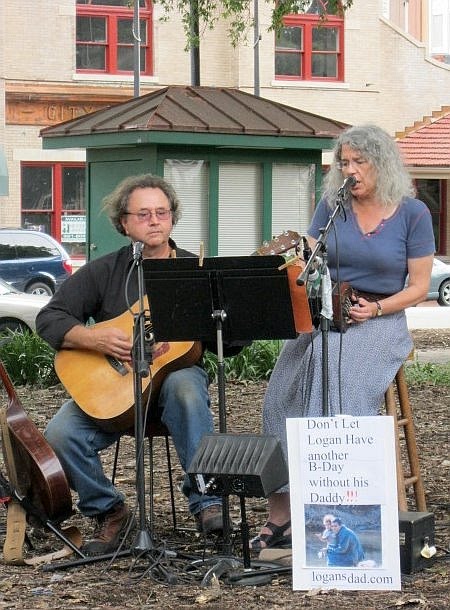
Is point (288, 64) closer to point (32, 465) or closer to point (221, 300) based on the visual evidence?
point (32, 465)

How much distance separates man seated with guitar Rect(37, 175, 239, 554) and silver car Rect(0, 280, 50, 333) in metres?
10.7

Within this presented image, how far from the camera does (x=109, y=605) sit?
192 inches

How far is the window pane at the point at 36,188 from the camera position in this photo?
30.0m

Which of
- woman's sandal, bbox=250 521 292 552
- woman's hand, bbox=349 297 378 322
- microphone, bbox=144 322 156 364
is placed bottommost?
woman's sandal, bbox=250 521 292 552

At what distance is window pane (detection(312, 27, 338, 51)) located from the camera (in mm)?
32188

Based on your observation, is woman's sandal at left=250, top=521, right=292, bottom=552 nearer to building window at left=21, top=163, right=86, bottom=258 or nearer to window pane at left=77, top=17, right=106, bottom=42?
building window at left=21, top=163, right=86, bottom=258

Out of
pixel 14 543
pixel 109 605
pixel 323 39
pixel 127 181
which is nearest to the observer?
pixel 109 605

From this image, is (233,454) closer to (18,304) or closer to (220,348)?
(220,348)

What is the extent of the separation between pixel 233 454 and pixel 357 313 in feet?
3.07

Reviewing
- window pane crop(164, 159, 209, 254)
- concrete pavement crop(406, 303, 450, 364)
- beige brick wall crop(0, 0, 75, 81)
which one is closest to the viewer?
window pane crop(164, 159, 209, 254)

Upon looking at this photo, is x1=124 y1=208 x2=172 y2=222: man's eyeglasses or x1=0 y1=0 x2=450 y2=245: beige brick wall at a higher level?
x1=0 y1=0 x2=450 y2=245: beige brick wall

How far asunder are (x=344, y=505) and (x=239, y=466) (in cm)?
40

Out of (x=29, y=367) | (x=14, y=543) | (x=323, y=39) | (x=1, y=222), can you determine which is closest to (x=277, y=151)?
(x=29, y=367)

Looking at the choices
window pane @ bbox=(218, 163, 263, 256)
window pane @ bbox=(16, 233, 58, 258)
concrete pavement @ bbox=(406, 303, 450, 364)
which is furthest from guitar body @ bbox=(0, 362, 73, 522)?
window pane @ bbox=(16, 233, 58, 258)
